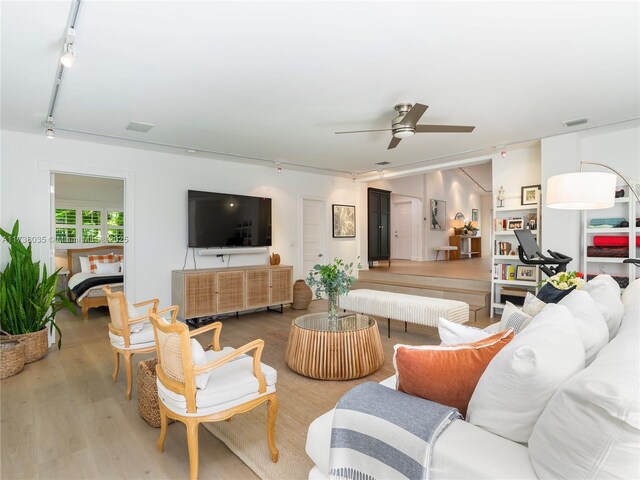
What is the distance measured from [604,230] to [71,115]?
6.09 m

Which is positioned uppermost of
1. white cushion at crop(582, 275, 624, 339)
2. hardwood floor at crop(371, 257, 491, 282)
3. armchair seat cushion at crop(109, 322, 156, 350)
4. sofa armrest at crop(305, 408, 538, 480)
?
white cushion at crop(582, 275, 624, 339)

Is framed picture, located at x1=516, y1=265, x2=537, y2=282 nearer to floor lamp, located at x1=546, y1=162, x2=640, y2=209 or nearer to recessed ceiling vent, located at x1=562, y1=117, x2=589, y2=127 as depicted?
recessed ceiling vent, located at x1=562, y1=117, x2=589, y2=127

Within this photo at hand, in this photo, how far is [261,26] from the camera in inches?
83.4

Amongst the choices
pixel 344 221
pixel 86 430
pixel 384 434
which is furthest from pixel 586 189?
pixel 344 221

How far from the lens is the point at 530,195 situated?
5.07 metres

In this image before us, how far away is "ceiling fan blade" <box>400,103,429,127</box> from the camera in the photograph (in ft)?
9.85

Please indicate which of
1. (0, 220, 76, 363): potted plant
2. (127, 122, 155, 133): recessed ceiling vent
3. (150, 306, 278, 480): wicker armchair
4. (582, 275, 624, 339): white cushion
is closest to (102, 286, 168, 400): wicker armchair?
(150, 306, 278, 480): wicker armchair

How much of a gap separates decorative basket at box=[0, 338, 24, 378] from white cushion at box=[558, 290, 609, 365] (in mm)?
4392

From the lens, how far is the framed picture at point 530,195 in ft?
16.3

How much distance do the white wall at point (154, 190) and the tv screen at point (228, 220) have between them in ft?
0.64

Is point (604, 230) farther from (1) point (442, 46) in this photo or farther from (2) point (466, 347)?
(2) point (466, 347)

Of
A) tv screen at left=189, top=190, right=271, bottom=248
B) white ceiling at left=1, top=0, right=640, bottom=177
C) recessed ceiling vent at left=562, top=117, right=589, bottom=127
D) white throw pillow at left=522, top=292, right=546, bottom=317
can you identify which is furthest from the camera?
tv screen at left=189, top=190, right=271, bottom=248

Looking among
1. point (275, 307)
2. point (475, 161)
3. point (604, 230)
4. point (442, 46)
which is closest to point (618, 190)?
point (604, 230)

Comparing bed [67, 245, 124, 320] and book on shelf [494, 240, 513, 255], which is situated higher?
book on shelf [494, 240, 513, 255]
